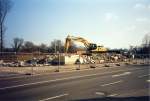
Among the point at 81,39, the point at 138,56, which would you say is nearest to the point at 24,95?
the point at 138,56

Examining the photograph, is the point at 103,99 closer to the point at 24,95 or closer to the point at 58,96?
the point at 58,96

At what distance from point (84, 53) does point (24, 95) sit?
43386 mm

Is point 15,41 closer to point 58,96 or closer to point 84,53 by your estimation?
point 84,53

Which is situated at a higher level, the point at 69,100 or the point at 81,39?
the point at 81,39

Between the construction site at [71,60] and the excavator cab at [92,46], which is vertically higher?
the excavator cab at [92,46]

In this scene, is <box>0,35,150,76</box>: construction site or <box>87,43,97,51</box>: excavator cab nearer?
<box>0,35,150,76</box>: construction site

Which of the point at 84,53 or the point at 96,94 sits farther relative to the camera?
the point at 84,53

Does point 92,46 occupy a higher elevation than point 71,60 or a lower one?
higher

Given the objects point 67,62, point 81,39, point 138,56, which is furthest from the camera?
point 81,39

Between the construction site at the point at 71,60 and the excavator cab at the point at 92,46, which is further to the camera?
the excavator cab at the point at 92,46

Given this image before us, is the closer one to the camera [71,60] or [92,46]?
[71,60]

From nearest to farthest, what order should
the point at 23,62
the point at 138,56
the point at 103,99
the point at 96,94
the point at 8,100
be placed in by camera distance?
the point at 8,100 < the point at 103,99 < the point at 96,94 < the point at 23,62 < the point at 138,56

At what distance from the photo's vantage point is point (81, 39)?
182 feet

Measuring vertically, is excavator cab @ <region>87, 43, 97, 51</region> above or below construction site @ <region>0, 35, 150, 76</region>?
above
